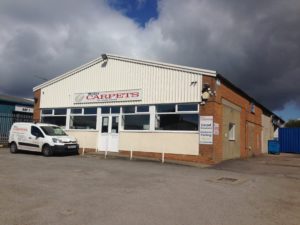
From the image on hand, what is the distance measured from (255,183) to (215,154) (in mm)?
5482

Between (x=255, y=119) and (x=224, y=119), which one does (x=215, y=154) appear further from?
(x=255, y=119)

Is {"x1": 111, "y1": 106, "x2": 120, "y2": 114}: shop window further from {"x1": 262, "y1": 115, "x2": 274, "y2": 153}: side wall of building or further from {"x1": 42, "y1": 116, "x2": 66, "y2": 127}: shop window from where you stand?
{"x1": 262, "y1": 115, "x2": 274, "y2": 153}: side wall of building

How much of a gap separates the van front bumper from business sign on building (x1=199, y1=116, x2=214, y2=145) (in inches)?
286

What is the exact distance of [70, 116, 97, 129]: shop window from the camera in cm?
2001

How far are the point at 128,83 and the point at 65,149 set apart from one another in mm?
5181

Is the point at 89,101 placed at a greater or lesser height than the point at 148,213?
greater

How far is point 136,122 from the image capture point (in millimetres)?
18062

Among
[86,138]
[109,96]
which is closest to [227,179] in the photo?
[109,96]

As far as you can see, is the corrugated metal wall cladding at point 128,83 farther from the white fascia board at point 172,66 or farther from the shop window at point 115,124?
the shop window at point 115,124

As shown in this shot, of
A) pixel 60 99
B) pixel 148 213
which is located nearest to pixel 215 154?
pixel 148 213

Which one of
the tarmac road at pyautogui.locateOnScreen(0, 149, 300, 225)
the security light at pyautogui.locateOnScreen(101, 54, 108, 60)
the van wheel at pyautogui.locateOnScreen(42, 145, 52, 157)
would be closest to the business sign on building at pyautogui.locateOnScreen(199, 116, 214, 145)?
the tarmac road at pyautogui.locateOnScreen(0, 149, 300, 225)

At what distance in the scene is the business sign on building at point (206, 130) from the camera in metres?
15.4

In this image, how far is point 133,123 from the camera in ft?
59.7

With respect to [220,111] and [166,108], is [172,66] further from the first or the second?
[220,111]
